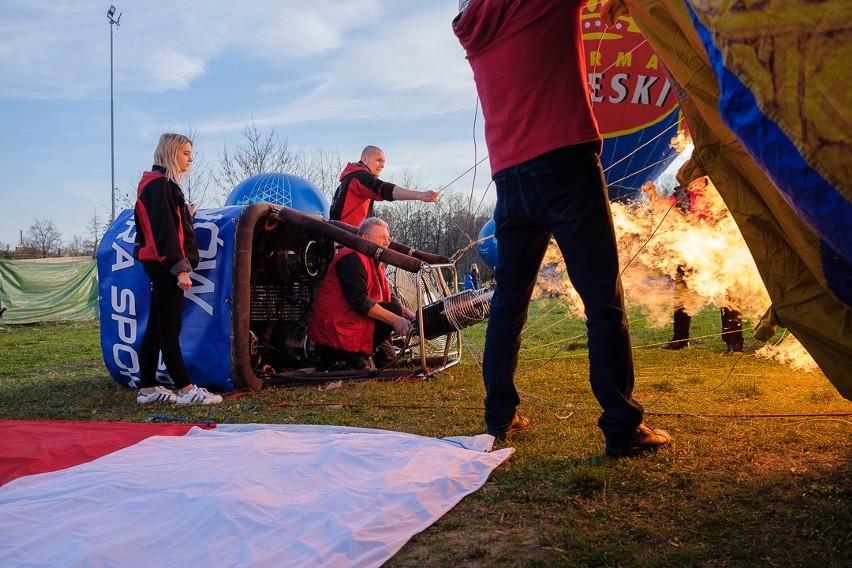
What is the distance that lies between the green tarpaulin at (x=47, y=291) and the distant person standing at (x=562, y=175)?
14.8 metres

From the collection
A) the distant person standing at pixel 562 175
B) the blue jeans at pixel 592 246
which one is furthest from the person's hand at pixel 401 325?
the blue jeans at pixel 592 246

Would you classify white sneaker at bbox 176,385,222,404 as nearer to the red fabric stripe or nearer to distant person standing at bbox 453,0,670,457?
the red fabric stripe

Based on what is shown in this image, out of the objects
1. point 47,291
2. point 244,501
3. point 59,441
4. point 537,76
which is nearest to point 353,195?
point 59,441

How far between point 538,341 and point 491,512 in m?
7.08

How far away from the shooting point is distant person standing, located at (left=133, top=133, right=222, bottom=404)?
16.0ft

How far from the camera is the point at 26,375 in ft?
22.5

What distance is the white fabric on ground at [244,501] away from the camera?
2.02 m

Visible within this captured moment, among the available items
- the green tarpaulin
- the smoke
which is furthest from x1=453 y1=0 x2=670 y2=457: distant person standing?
the green tarpaulin

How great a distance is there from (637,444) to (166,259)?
135 inches

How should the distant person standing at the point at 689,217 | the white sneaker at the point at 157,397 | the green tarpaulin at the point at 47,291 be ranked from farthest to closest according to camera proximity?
the green tarpaulin at the point at 47,291 → the white sneaker at the point at 157,397 → the distant person standing at the point at 689,217

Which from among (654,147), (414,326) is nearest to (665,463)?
(414,326)

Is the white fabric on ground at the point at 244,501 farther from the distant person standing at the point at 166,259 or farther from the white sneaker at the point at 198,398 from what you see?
the distant person standing at the point at 166,259

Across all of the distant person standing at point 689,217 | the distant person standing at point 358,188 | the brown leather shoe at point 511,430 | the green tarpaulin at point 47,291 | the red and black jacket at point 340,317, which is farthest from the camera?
the green tarpaulin at point 47,291

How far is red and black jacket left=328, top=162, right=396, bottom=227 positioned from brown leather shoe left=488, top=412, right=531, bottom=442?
11.9ft
